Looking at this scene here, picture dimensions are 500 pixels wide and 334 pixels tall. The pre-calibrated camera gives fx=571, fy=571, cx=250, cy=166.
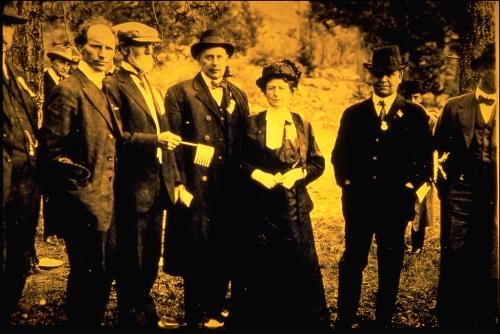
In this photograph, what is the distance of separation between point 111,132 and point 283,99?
139cm

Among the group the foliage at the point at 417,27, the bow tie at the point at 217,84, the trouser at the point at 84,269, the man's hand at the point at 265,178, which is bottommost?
the trouser at the point at 84,269

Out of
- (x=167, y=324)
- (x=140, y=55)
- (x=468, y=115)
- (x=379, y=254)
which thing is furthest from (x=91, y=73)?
(x=468, y=115)

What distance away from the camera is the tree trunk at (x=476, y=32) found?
5781 millimetres

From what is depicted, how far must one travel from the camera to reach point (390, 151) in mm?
4754

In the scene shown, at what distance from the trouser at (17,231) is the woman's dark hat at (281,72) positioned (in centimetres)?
192

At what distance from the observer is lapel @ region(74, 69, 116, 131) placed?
13.7 ft

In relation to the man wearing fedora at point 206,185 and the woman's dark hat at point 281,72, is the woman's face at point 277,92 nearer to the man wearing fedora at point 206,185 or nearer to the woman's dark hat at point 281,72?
the woman's dark hat at point 281,72

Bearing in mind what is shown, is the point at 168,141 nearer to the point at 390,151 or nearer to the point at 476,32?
the point at 390,151

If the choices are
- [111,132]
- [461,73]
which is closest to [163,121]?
[111,132]

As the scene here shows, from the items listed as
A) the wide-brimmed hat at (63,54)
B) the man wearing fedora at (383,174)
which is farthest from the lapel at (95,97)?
the wide-brimmed hat at (63,54)

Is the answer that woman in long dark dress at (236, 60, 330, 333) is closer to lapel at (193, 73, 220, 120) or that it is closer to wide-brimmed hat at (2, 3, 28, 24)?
lapel at (193, 73, 220, 120)

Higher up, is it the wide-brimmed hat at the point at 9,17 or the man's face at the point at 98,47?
the wide-brimmed hat at the point at 9,17

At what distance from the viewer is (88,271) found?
13.8 feet

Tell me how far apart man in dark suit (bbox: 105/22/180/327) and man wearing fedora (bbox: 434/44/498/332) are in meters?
2.24
